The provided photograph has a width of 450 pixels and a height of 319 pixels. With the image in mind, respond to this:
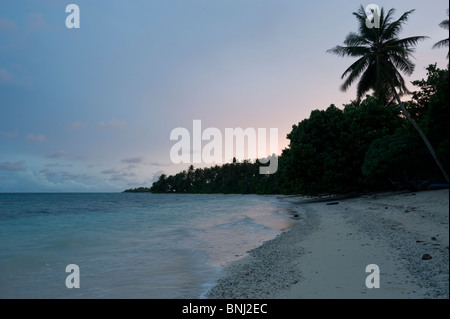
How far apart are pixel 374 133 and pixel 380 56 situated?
457 inches

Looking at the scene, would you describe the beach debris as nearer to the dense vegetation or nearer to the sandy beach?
the sandy beach

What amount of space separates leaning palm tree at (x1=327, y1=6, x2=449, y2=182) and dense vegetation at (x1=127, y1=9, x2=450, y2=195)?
0.07 meters

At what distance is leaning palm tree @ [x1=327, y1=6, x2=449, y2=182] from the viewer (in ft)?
74.5

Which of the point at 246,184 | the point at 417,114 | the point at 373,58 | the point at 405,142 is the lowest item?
the point at 246,184

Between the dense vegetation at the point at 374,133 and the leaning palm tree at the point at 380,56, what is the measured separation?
0.07 meters

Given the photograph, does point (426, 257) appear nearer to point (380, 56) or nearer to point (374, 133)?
point (380, 56)

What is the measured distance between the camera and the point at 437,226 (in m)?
10.7

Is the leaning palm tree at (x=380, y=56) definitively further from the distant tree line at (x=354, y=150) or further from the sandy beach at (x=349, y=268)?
the sandy beach at (x=349, y=268)

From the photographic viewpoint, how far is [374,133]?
32.8 metres

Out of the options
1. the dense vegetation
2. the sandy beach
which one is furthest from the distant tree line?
the sandy beach

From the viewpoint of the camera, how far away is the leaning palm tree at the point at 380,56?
74.5ft
